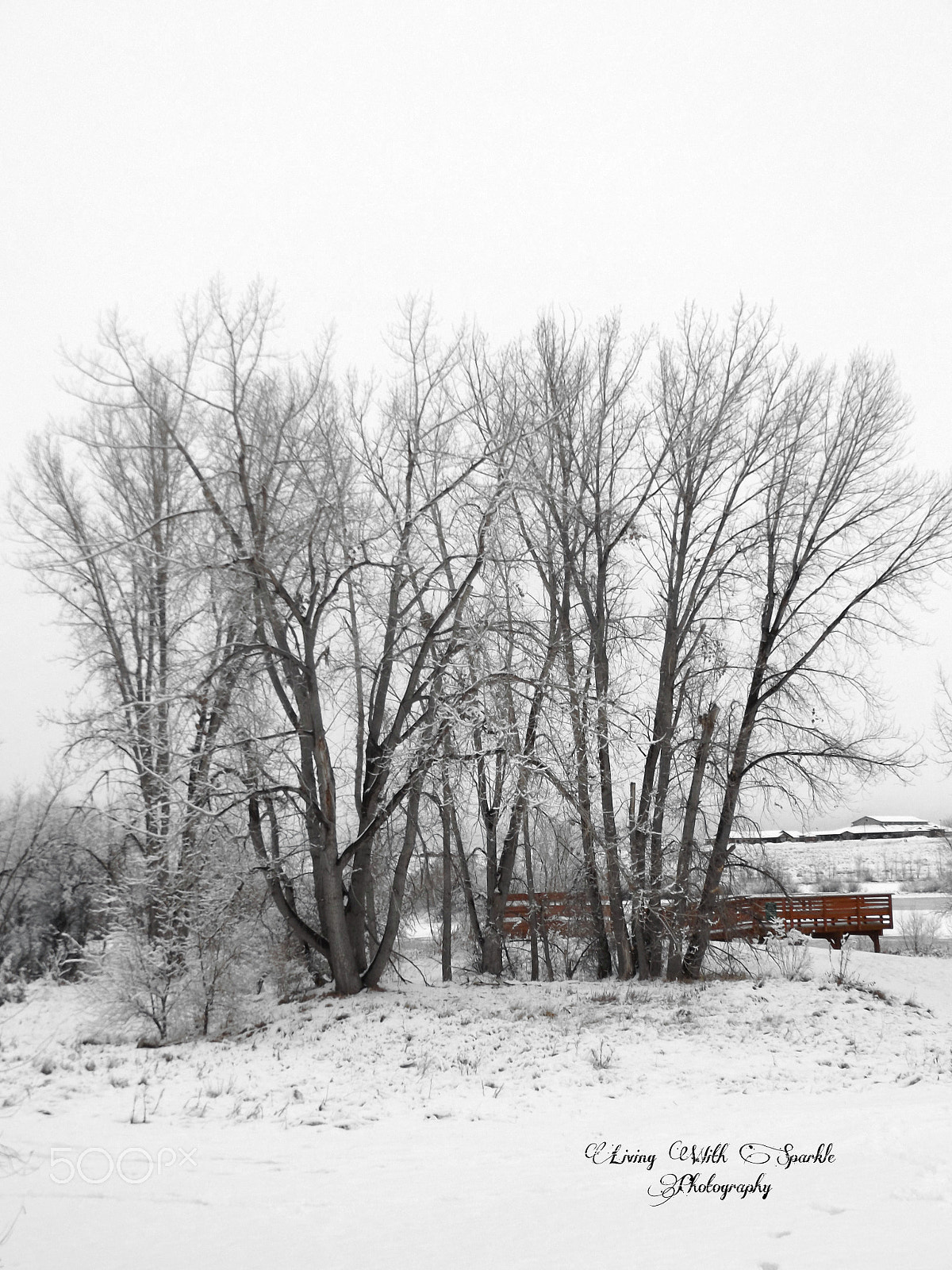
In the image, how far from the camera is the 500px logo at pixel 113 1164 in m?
5.03

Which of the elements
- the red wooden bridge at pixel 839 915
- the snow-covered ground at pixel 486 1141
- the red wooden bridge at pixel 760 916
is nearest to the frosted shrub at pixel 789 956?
the red wooden bridge at pixel 760 916

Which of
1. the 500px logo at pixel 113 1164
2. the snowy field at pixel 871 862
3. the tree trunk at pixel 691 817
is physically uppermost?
the tree trunk at pixel 691 817

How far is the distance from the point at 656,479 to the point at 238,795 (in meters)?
9.76

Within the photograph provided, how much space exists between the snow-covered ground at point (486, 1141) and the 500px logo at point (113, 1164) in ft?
0.08

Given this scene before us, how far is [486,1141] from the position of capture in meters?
6.26

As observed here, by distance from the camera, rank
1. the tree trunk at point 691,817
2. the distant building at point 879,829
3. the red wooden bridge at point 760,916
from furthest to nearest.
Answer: the distant building at point 879,829 → the red wooden bridge at point 760,916 → the tree trunk at point 691,817

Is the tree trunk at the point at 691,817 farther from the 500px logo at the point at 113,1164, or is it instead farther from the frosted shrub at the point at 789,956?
the 500px logo at the point at 113,1164

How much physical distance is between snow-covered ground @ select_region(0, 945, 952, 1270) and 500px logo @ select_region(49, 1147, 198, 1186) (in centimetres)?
2

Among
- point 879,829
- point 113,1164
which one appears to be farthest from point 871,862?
point 113,1164

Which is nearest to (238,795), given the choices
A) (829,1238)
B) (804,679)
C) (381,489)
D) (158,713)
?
(158,713)

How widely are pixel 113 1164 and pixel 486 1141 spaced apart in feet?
8.61

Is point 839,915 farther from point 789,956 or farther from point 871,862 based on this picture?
point 871,862

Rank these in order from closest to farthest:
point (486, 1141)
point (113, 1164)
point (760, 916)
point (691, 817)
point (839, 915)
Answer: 1. point (113, 1164)
2. point (486, 1141)
3. point (691, 817)
4. point (760, 916)
5. point (839, 915)

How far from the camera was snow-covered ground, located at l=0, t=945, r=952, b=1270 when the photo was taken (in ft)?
13.8
